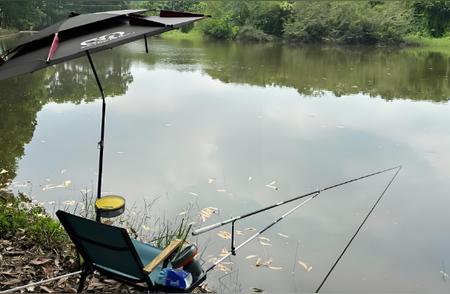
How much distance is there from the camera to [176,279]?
1.78 meters

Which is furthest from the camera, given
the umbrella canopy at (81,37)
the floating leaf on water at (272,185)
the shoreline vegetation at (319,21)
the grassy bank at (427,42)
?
the grassy bank at (427,42)

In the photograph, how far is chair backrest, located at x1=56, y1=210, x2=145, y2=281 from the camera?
5.69ft

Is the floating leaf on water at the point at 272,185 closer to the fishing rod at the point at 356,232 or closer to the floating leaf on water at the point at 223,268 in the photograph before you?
the fishing rod at the point at 356,232

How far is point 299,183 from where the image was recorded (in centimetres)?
438

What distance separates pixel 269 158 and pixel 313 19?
61.1 ft

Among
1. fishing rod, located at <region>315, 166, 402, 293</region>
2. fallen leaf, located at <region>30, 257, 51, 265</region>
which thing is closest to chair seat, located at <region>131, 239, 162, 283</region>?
fallen leaf, located at <region>30, 257, 51, 265</region>

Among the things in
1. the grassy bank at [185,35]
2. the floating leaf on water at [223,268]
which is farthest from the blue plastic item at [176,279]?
the grassy bank at [185,35]

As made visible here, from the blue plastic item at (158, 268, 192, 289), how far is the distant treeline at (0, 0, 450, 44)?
19.2m

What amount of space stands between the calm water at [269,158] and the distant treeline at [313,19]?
1200 cm

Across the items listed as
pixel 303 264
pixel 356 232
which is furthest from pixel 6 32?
pixel 303 264

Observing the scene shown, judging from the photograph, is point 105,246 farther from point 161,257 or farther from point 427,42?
point 427,42

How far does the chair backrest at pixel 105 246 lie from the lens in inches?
68.3

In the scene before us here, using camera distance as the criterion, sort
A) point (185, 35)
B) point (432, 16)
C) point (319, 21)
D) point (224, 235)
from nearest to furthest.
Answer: point (224, 235) < point (319, 21) < point (432, 16) < point (185, 35)

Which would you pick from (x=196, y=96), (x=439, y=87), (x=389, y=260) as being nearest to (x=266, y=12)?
(x=439, y=87)
